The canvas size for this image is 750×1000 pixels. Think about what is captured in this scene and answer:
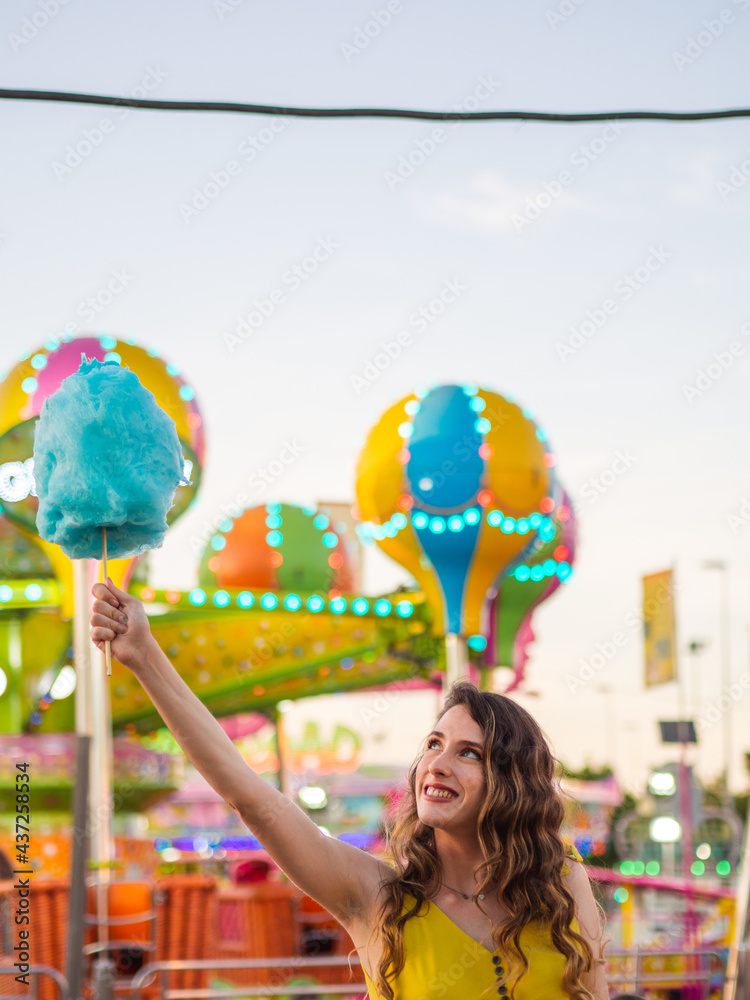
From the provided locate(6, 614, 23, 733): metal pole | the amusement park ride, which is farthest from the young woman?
locate(6, 614, 23, 733): metal pole

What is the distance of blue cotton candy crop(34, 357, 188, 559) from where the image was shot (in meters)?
2.40

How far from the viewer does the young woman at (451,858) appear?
2.09 metres

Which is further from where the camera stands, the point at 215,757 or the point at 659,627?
the point at 659,627

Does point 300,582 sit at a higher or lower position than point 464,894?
higher

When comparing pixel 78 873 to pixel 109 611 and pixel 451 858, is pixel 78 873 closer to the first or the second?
pixel 451 858

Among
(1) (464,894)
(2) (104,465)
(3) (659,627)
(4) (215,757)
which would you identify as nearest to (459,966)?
(1) (464,894)

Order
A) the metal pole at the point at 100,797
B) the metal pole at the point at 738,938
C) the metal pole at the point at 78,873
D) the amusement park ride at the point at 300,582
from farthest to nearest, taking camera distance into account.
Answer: the amusement park ride at the point at 300,582, the metal pole at the point at 100,797, the metal pole at the point at 738,938, the metal pole at the point at 78,873

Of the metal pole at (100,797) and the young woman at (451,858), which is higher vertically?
the young woman at (451,858)

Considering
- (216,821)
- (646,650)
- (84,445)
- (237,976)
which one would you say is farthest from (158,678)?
(216,821)

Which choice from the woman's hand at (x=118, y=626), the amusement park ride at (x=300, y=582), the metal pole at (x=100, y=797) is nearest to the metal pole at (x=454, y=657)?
the amusement park ride at (x=300, y=582)

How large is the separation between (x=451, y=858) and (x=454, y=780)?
0.17 metres

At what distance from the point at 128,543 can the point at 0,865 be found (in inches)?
324

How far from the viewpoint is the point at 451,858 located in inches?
90.0

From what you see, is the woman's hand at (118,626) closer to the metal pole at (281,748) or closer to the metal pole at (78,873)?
the metal pole at (78,873)
